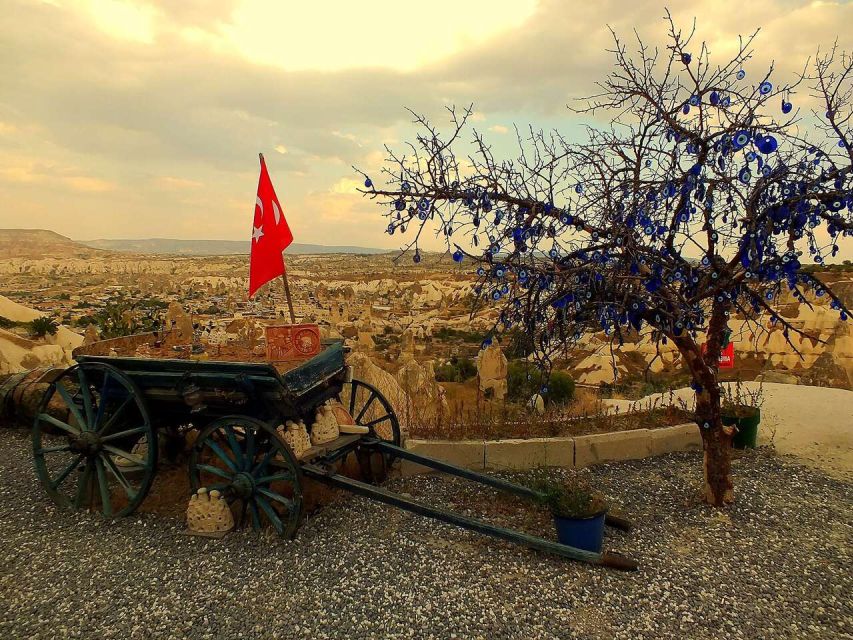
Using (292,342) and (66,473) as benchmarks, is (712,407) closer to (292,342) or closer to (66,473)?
(292,342)

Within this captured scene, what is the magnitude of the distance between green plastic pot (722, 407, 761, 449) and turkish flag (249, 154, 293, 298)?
5440 mm

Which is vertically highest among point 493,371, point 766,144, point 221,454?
point 766,144

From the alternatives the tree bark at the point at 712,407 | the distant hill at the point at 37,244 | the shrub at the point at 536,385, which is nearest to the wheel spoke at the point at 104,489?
the tree bark at the point at 712,407

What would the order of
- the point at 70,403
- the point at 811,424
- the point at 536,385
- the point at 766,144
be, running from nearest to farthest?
the point at 766,144 → the point at 70,403 → the point at 811,424 → the point at 536,385

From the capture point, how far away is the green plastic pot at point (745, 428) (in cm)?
658

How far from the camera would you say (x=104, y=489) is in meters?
4.91

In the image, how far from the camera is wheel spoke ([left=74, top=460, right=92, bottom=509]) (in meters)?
5.04

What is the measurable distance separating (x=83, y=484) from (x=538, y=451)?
14.4 feet

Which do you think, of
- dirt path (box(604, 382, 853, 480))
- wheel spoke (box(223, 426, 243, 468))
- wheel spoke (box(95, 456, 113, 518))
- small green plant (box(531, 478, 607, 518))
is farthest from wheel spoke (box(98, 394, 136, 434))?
dirt path (box(604, 382, 853, 480))

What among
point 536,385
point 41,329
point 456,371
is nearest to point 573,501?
point 536,385

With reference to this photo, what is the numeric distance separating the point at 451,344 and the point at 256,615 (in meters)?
26.2

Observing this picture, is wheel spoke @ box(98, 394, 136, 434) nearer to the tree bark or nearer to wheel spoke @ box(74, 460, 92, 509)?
wheel spoke @ box(74, 460, 92, 509)

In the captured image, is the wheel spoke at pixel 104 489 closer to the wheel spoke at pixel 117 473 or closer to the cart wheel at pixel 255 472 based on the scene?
the wheel spoke at pixel 117 473

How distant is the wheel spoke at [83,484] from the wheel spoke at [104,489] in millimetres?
93
